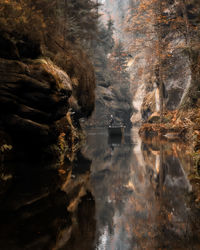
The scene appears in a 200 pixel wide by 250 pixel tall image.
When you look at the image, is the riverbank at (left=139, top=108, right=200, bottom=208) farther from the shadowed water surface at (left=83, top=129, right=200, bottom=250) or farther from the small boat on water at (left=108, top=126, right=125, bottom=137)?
the small boat on water at (left=108, top=126, right=125, bottom=137)

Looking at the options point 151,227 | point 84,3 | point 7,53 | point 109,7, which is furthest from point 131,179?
point 109,7

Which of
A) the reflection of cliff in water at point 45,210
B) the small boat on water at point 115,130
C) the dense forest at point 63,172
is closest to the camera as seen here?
the reflection of cliff in water at point 45,210

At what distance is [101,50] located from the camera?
58.8 meters

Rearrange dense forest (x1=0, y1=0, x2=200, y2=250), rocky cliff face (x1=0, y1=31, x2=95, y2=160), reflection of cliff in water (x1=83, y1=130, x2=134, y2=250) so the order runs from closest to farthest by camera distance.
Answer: reflection of cliff in water (x1=83, y1=130, x2=134, y2=250), dense forest (x1=0, y1=0, x2=200, y2=250), rocky cliff face (x1=0, y1=31, x2=95, y2=160)

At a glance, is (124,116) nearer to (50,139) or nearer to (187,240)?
(50,139)

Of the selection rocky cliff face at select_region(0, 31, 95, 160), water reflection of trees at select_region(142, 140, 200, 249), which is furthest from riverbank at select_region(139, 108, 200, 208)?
rocky cliff face at select_region(0, 31, 95, 160)

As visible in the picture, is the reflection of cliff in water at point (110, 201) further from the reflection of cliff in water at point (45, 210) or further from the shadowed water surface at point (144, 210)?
the reflection of cliff in water at point (45, 210)

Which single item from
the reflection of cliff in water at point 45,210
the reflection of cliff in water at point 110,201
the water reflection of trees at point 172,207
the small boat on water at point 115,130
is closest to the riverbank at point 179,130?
the water reflection of trees at point 172,207

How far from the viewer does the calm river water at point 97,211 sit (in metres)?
3.31

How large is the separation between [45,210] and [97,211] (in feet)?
2.73

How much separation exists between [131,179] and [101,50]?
2143 inches

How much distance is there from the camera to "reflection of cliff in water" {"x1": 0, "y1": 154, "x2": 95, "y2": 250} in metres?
3.28

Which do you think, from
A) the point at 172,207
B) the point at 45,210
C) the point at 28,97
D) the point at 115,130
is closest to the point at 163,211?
the point at 172,207

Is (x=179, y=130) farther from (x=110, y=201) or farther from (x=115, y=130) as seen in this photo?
(x=110, y=201)
